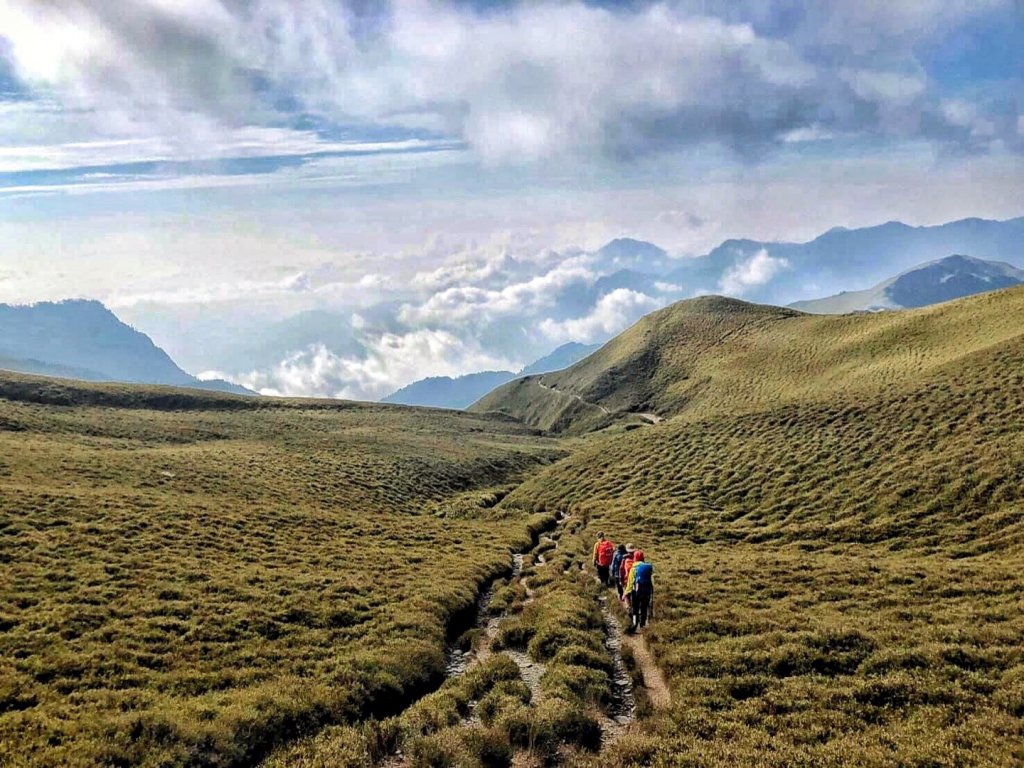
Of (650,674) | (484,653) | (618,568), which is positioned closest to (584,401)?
(618,568)

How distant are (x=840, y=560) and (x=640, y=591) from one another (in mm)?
12088

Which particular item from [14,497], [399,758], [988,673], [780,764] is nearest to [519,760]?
[399,758]

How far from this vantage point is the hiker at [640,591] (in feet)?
59.8

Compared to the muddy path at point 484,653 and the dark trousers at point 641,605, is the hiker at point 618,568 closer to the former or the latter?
the dark trousers at point 641,605

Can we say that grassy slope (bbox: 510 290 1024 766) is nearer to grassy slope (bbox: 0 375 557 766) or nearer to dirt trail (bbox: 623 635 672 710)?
dirt trail (bbox: 623 635 672 710)

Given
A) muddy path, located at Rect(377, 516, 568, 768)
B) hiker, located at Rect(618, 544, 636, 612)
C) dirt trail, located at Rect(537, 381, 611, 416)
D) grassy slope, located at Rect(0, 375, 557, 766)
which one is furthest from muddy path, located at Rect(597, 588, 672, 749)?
dirt trail, located at Rect(537, 381, 611, 416)

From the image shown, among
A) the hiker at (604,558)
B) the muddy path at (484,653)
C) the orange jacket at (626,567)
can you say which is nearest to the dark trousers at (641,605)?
the orange jacket at (626,567)

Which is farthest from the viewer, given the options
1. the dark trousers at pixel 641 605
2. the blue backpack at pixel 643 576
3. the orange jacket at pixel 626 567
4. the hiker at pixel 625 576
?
the orange jacket at pixel 626 567

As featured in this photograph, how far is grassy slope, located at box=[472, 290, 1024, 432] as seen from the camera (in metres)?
72.6

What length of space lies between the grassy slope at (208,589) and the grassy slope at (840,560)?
24.6ft

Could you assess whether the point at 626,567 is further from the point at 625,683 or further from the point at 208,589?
the point at 208,589

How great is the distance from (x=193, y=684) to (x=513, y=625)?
917 centimetres

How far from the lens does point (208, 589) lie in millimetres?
20484

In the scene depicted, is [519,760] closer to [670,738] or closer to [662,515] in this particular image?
[670,738]
